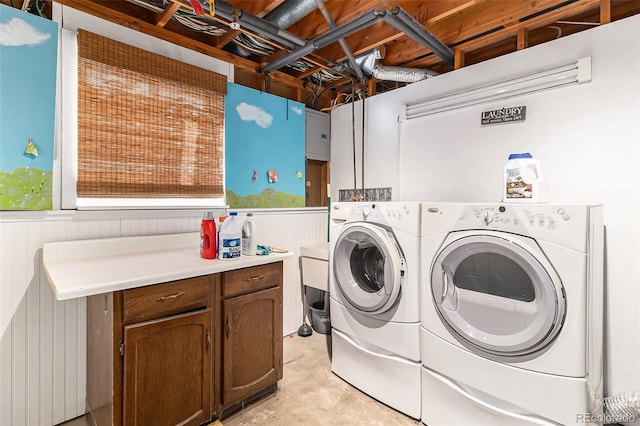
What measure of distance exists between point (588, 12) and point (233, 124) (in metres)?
2.51

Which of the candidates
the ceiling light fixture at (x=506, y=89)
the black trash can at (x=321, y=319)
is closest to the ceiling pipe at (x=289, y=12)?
the ceiling light fixture at (x=506, y=89)

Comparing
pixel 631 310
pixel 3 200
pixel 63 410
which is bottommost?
pixel 63 410

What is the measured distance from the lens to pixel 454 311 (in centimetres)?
162

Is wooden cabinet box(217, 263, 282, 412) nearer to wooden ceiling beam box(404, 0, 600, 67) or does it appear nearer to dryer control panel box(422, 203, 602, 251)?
dryer control panel box(422, 203, 602, 251)

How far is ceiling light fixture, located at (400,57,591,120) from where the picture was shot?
1.82 metres

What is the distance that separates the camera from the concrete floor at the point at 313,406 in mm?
1759

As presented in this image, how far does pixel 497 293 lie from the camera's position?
1.55m

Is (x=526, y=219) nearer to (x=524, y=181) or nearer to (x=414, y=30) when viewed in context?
(x=524, y=181)

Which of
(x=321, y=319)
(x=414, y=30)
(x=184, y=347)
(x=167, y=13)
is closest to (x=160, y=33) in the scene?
(x=167, y=13)

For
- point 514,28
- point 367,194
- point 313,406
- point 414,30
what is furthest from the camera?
point 367,194

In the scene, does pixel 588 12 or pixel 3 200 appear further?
pixel 588 12

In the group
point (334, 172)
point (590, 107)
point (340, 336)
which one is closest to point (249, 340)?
point (340, 336)

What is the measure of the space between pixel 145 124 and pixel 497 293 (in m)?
2.25

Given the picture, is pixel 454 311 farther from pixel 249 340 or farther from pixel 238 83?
pixel 238 83
